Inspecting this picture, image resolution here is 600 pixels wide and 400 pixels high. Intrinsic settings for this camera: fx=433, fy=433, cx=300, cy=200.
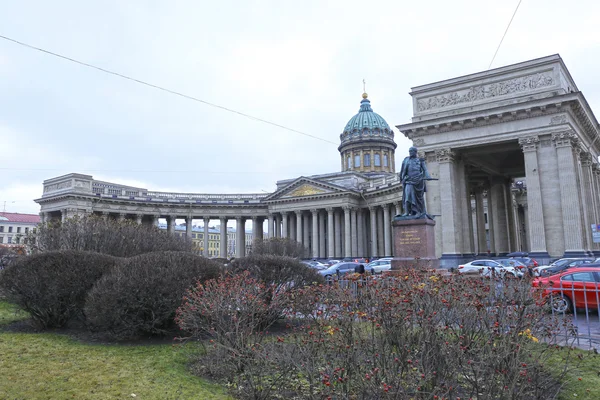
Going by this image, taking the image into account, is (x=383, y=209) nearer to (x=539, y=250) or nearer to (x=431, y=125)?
(x=431, y=125)

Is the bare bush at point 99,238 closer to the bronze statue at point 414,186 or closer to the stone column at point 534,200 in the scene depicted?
the bronze statue at point 414,186

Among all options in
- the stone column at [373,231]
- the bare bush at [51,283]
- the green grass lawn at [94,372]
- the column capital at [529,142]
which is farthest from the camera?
the stone column at [373,231]

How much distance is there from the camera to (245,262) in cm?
1350

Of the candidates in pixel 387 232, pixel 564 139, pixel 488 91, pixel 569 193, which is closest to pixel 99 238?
pixel 488 91

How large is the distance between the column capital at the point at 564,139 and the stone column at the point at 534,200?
1.14 metres

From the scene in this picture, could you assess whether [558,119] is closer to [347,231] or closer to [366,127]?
[347,231]

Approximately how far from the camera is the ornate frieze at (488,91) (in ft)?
103

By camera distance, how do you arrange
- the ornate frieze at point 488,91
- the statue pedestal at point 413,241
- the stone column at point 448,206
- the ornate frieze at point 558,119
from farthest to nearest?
the stone column at point 448,206 < the ornate frieze at point 488,91 < the ornate frieze at point 558,119 < the statue pedestal at point 413,241

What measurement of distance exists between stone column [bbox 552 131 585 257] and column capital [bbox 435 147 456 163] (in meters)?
7.01

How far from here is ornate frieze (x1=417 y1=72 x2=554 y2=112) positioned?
31.3 metres

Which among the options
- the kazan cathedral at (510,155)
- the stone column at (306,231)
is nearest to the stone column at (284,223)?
the stone column at (306,231)

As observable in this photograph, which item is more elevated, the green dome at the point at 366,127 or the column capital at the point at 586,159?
the green dome at the point at 366,127

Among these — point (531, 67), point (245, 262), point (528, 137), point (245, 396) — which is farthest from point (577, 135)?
point (245, 396)

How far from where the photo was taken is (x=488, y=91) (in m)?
33.2
